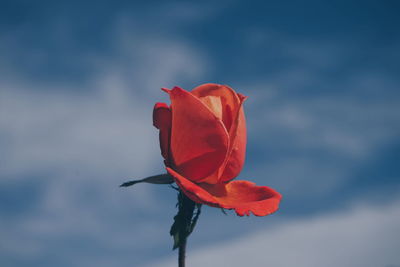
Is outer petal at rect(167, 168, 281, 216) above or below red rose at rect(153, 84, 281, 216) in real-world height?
below

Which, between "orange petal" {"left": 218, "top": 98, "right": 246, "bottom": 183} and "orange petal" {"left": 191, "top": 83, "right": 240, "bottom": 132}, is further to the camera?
"orange petal" {"left": 191, "top": 83, "right": 240, "bottom": 132}

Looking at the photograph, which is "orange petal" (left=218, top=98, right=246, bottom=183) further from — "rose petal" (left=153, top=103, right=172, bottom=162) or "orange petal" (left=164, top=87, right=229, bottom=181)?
"rose petal" (left=153, top=103, right=172, bottom=162)

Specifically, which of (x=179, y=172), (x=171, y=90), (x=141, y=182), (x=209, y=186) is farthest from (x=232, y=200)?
(x=171, y=90)

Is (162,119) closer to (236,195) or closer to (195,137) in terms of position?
(195,137)

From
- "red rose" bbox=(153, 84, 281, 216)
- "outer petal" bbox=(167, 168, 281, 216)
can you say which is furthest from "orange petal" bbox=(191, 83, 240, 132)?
"outer petal" bbox=(167, 168, 281, 216)

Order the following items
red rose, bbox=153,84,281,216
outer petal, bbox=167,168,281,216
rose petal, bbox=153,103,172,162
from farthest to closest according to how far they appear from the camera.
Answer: rose petal, bbox=153,103,172,162 → red rose, bbox=153,84,281,216 → outer petal, bbox=167,168,281,216

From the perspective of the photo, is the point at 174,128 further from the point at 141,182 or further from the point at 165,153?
the point at 141,182

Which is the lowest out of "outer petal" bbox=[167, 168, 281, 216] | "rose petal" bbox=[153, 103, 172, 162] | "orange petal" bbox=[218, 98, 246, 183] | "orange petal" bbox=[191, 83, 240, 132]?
"outer petal" bbox=[167, 168, 281, 216]

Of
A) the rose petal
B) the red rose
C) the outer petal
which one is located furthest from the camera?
the rose petal
